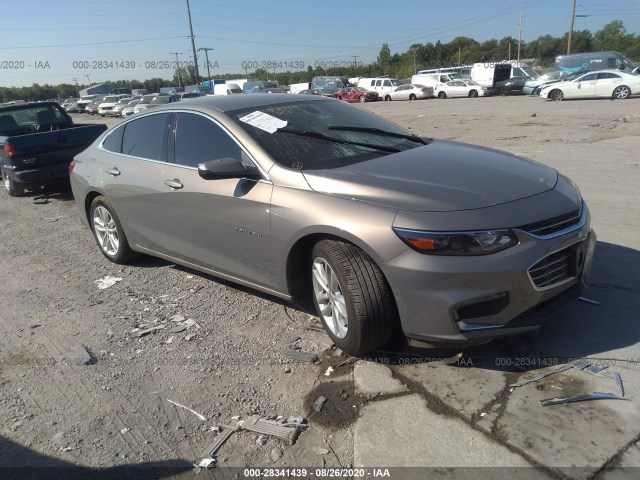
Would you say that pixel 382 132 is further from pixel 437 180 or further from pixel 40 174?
pixel 40 174

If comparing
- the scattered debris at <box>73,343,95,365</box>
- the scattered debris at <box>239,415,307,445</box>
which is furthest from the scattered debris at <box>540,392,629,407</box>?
the scattered debris at <box>73,343,95,365</box>

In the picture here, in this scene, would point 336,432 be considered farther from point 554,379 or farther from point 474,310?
point 554,379

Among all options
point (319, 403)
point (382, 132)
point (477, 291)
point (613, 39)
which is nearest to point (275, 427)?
point (319, 403)

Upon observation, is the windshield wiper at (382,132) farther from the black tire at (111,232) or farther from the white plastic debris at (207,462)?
the white plastic debris at (207,462)

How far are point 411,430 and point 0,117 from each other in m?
10.6

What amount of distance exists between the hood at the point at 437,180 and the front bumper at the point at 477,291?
12.5 inches

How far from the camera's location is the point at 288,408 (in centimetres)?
297

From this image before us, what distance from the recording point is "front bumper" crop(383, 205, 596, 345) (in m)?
2.80

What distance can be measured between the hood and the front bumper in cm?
32

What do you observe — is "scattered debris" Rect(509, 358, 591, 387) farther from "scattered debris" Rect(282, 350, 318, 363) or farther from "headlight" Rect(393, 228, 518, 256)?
"scattered debris" Rect(282, 350, 318, 363)

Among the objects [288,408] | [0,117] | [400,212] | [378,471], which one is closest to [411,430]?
[378,471]

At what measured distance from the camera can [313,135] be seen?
3977 millimetres

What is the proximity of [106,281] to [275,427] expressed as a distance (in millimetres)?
3019

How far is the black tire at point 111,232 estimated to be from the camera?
17.1 ft
